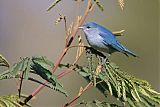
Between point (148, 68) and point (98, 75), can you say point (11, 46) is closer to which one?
point (148, 68)

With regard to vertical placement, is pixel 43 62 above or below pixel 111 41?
above

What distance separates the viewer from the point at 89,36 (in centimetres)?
144

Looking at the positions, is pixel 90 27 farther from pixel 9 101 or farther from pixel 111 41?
pixel 9 101

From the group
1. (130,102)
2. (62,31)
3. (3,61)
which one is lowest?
(62,31)

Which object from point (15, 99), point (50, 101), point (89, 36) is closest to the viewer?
point (15, 99)

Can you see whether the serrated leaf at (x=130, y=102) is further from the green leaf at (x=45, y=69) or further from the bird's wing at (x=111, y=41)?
the bird's wing at (x=111, y=41)

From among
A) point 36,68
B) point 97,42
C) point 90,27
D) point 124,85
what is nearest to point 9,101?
point 36,68

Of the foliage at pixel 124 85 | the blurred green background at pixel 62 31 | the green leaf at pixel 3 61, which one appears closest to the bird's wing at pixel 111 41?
the foliage at pixel 124 85

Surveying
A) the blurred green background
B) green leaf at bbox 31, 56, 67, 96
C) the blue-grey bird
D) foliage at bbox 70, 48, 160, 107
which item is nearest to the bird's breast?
the blue-grey bird

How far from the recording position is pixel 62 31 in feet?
10.6

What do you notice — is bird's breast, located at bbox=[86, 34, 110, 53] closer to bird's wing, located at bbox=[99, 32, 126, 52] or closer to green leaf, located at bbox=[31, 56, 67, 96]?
bird's wing, located at bbox=[99, 32, 126, 52]

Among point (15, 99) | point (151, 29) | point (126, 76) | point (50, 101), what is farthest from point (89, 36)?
point (151, 29)

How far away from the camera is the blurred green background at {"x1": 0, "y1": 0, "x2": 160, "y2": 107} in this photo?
313cm

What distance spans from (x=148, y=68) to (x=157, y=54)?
0.21m
